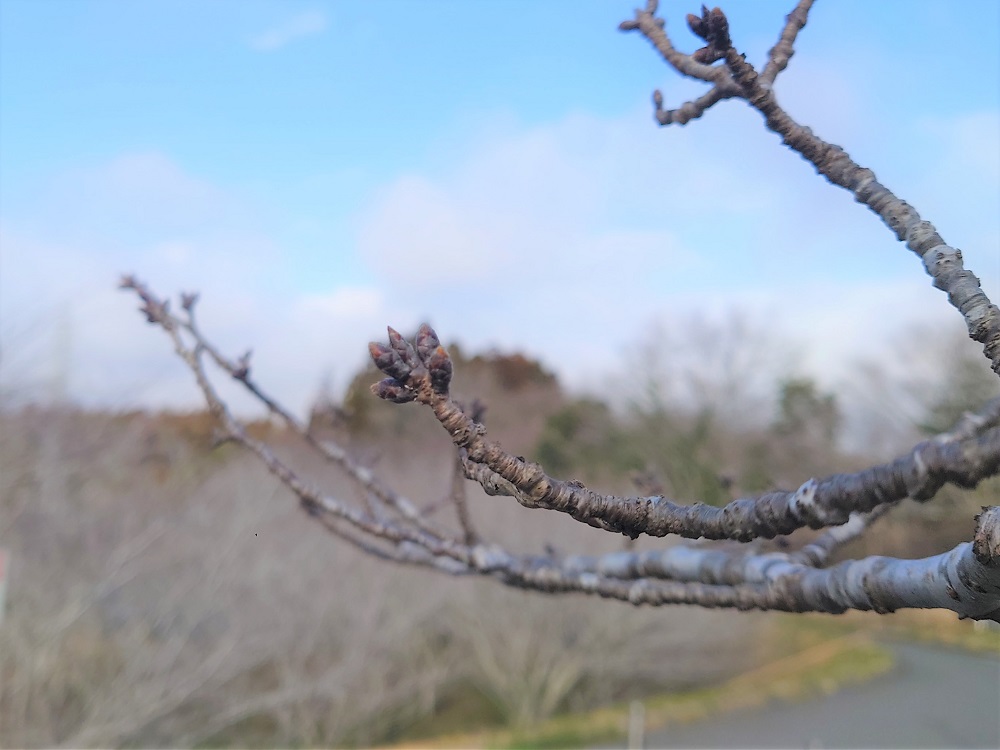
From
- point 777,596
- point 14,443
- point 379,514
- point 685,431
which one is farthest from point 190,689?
point 685,431

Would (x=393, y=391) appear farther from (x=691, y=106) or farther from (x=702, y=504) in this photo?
(x=691, y=106)

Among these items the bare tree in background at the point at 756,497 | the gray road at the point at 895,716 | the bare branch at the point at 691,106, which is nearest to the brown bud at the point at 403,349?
the bare tree in background at the point at 756,497

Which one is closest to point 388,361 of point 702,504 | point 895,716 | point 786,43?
point 702,504

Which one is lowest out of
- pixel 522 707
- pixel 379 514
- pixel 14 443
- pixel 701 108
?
pixel 522 707

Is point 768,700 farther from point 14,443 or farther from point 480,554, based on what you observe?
point 480,554

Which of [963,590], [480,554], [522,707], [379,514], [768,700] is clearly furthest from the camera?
[768,700]

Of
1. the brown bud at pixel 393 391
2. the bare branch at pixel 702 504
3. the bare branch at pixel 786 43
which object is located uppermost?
the bare branch at pixel 786 43

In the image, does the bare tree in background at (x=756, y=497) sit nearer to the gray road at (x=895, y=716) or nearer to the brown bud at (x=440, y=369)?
the brown bud at (x=440, y=369)
